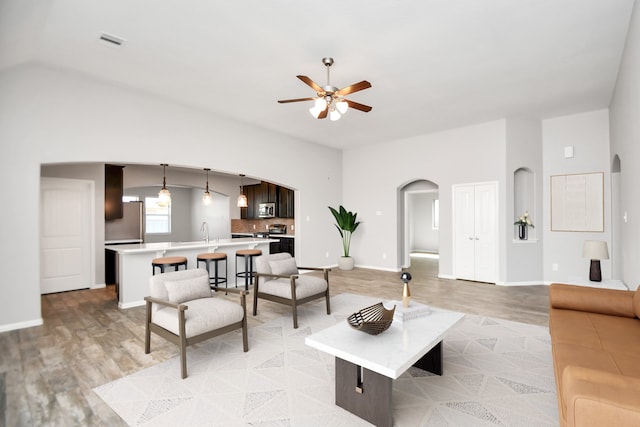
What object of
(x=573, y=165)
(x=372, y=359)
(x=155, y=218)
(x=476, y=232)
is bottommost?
(x=372, y=359)

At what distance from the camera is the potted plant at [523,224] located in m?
5.96

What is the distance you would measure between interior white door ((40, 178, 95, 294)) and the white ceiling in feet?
8.21

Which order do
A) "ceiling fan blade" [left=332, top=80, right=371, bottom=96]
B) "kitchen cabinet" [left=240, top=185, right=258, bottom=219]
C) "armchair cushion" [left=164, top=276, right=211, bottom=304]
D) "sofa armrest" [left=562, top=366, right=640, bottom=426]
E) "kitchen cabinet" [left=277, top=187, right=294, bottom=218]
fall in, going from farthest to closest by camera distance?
"kitchen cabinet" [left=240, top=185, right=258, bottom=219], "kitchen cabinet" [left=277, top=187, right=294, bottom=218], "ceiling fan blade" [left=332, top=80, right=371, bottom=96], "armchair cushion" [left=164, top=276, right=211, bottom=304], "sofa armrest" [left=562, top=366, right=640, bottom=426]

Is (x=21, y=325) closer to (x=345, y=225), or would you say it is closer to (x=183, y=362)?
(x=183, y=362)

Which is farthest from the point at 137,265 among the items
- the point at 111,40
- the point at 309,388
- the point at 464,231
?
the point at 464,231

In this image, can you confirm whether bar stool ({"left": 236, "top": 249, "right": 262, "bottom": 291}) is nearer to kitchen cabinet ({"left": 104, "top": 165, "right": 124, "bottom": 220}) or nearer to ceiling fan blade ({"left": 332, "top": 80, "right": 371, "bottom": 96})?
kitchen cabinet ({"left": 104, "top": 165, "right": 124, "bottom": 220})

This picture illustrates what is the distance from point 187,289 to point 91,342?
4.04ft

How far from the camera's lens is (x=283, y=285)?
3.98 meters

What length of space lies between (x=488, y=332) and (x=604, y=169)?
162 inches

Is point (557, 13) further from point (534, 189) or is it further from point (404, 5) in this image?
point (534, 189)

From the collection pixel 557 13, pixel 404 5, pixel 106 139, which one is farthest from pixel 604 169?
pixel 106 139

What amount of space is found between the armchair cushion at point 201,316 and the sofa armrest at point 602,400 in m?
2.50

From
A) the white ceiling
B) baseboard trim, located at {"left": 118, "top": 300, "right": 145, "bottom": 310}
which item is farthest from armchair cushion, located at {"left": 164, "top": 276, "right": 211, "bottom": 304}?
the white ceiling

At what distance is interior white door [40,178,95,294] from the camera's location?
5375 mm
